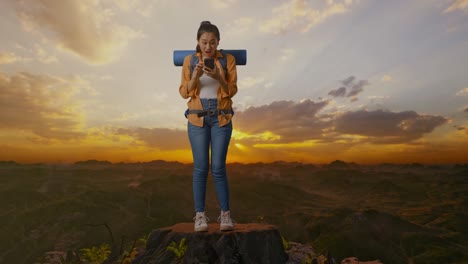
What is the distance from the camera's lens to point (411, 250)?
11088cm

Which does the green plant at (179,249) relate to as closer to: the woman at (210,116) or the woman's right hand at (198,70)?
the woman at (210,116)

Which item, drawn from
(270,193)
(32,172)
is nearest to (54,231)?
(32,172)

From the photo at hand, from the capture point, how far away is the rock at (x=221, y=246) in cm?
700

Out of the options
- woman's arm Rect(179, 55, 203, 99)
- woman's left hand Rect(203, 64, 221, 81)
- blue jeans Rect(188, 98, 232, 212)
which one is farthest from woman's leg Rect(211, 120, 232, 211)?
woman's left hand Rect(203, 64, 221, 81)

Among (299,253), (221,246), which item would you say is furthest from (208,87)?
(299,253)

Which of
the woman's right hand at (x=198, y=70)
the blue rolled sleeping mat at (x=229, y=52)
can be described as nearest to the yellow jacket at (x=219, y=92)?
the woman's right hand at (x=198, y=70)

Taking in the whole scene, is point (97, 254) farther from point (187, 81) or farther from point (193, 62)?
point (193, 62)

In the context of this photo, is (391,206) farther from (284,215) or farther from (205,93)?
(205,93)

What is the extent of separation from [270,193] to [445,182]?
84152 millimetres

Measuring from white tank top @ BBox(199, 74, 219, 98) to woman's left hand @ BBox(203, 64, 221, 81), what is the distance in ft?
1.31

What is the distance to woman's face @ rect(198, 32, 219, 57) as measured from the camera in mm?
6363

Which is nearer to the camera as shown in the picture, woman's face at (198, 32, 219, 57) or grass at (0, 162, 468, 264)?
woman's face at (198, 32, 219, 57)

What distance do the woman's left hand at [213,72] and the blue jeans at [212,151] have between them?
0.57m

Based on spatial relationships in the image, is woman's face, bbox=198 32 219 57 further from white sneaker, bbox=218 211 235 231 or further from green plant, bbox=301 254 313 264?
green plant, bbox=301 254 313 264
